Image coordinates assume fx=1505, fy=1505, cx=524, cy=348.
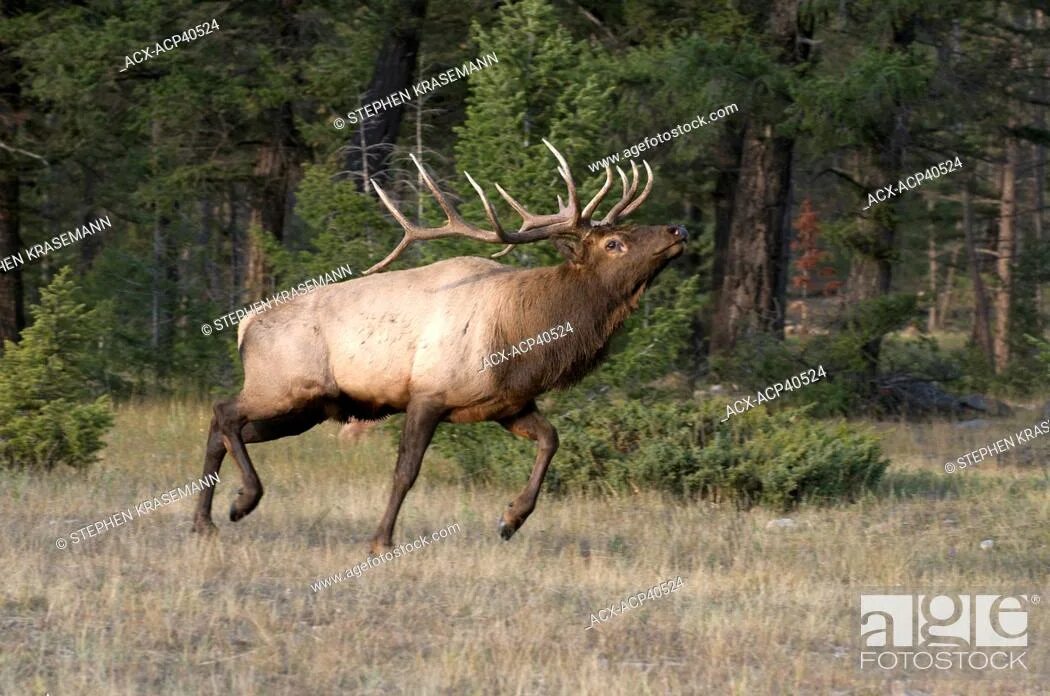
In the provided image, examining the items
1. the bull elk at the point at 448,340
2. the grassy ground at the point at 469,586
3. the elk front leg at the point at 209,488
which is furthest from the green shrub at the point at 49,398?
the bull elk at the point at 448,340

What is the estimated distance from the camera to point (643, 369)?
493 inches

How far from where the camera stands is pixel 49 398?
1249 cm

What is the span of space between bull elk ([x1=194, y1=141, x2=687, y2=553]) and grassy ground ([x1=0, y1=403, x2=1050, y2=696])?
72 cm

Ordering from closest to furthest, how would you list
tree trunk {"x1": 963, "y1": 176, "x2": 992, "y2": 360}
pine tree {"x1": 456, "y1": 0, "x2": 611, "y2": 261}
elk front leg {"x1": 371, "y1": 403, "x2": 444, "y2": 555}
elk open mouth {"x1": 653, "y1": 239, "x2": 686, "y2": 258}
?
elk front leg {"x1": 371, "y1": 403, "x2": 444, "y2": 555}
elk open mouth {"x1": 653, "y1": 239, "x2": 686, "y2": 258}
pine tree {"x1": 456, "y1": 0, "x2": 611, "y2": 261}
tree trunk {"x1": 963, "y1": 176, "x2": 992, "y2": 360}

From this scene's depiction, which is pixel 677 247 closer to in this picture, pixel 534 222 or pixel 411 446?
pixel 534 222

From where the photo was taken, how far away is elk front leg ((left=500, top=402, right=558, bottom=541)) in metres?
9.45

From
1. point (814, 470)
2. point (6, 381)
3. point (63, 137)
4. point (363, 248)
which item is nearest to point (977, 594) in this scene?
point (814, 470)

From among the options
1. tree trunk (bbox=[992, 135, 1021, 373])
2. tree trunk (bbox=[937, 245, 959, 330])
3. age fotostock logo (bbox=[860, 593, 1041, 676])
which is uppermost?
age fotostock logo (bbox=[860, 593, 1041, 676])

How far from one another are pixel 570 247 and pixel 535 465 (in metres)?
1.41

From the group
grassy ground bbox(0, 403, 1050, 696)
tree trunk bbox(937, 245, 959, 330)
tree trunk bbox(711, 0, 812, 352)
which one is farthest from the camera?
tree trunk bbox(937, 245, 959, 330)

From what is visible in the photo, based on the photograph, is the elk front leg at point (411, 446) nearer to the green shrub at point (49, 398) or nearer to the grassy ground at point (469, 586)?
the grassy ground at point (469, 586)

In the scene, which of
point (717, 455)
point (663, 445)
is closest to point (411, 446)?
point (663, 445)

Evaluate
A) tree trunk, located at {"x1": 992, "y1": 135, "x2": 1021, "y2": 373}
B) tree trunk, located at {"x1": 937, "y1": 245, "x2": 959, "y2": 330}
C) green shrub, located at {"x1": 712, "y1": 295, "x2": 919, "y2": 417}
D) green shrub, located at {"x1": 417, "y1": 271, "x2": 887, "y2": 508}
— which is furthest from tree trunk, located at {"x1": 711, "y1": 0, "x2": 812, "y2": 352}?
tree trunk, located at {"x1": 937, "y1": 245, "x2": 959, "y2": 330}

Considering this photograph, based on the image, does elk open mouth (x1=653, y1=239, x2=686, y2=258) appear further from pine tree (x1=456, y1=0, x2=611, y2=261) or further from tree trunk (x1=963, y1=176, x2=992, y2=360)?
tree trunk (x1=963, y1=176, x2=992, y2=360)
